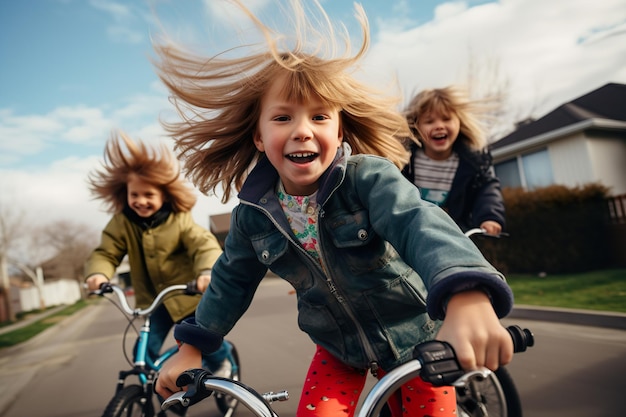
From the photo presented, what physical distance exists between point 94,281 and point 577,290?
734 cm

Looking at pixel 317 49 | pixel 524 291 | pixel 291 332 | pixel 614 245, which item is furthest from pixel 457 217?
pixel 614 245

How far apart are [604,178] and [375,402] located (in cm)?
1572

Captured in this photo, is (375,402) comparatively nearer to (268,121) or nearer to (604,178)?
(268,121)

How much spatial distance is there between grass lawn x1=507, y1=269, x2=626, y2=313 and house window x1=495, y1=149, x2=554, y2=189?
19.9 feet

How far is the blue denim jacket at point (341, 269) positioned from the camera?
5.22 feet

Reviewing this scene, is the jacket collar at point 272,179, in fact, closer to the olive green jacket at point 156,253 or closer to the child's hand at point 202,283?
the child's hand at point 202,283

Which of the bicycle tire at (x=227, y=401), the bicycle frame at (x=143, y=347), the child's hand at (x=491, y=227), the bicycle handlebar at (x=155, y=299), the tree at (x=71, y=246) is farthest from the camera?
the tree at (x=71, y=246)

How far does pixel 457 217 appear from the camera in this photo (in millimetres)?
3471

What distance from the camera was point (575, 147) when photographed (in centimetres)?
1465

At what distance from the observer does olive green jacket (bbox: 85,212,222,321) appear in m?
3.64

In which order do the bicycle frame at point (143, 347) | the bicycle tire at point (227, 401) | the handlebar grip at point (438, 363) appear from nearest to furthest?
the handlebar grip at point (438, 363)
the bicycle frame at point (143, 347)
the bicycle tire at point (227, 401)

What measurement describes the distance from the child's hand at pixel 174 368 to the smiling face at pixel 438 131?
2256 millimetres

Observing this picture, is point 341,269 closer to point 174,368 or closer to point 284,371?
point 174,368

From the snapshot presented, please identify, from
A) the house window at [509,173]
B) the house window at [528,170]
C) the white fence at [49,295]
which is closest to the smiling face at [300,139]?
the house window at [528,170]
